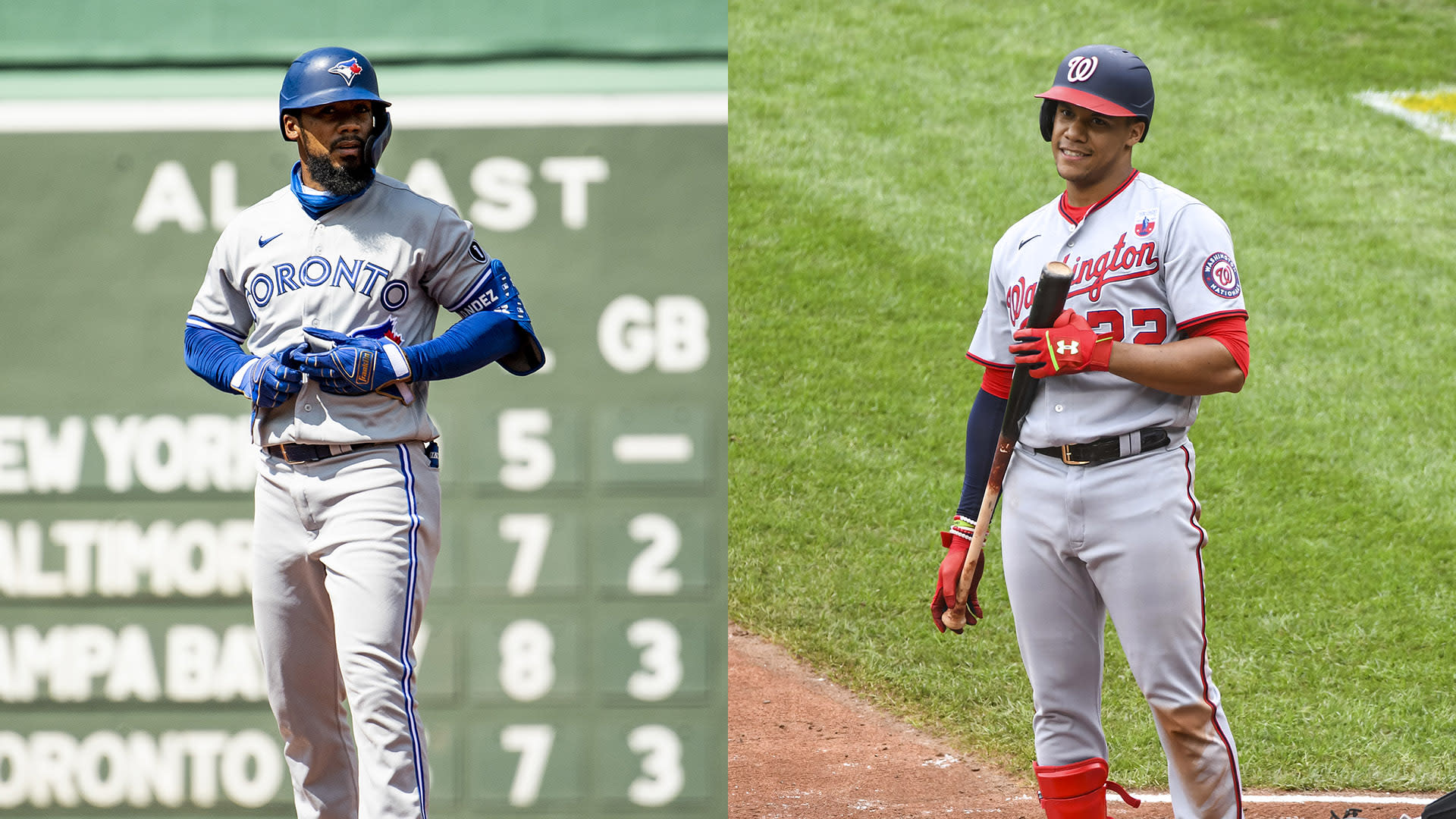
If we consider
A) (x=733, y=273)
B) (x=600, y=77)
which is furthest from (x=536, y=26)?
(x=733, y=273)

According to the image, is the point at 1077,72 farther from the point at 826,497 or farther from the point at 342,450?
the point at 826,497

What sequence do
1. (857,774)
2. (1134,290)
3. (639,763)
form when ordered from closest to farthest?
(1134,290)
(639,763)
(857,774)

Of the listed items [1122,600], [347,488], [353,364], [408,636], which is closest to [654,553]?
[408,636]

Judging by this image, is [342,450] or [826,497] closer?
[342,450]

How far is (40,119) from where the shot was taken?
4.15 metres

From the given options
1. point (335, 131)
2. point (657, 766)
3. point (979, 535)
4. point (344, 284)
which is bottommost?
point (657, 766)

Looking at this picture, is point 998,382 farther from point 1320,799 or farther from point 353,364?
point 1320,799

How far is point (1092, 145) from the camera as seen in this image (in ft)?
10.7

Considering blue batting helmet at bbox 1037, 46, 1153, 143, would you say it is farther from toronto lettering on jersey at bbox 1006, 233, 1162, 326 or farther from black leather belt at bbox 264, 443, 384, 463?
black leather belt at bbox 264, 443, 384, 463

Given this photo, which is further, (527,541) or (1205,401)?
(1205,401)

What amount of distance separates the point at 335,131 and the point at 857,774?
260 centimetres

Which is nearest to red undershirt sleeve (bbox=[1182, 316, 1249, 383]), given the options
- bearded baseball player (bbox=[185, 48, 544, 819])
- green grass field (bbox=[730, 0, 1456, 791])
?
bearded baseball player (bbox=[185, 48, 544, 819])

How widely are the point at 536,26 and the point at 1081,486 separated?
192 cm

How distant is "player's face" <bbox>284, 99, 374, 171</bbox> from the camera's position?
11.3 ft
